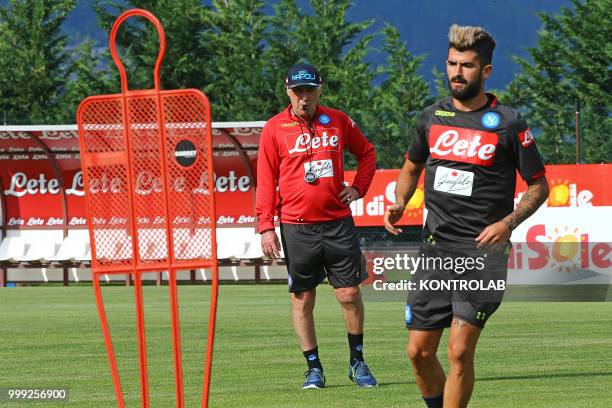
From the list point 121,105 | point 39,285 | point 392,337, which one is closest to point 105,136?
point 121,105

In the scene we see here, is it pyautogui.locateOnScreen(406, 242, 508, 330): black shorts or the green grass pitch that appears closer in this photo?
pyautogui.locateOnScreen(406, 242, 508, 330): black shorts

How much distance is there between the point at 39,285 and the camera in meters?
32.0

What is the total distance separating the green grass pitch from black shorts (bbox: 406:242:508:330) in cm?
177

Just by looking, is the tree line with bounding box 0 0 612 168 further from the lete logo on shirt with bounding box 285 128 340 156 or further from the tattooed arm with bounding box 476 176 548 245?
the tattooed arm with bounding box 476 176 548 245

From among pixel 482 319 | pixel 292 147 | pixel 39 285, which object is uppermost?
pixel 292 147

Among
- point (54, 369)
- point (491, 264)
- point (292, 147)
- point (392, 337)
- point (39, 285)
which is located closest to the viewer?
point (491, 264)

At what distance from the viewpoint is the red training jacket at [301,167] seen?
415 inches

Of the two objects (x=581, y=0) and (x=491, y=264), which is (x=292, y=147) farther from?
(x=581, y=0)

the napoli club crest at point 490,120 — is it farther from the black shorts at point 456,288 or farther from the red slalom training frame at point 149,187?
the red slalom training frame at point 149,187

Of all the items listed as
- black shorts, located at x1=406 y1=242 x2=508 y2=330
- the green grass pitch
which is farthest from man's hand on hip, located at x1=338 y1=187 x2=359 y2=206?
black shorts, located at x1=406 y1=242 x2=508 y2=330

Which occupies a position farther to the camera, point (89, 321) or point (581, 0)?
point (581, 0)

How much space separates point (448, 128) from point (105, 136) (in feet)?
6.06

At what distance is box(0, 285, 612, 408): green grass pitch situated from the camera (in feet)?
32.6

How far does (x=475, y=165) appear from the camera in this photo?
24.9 feet
